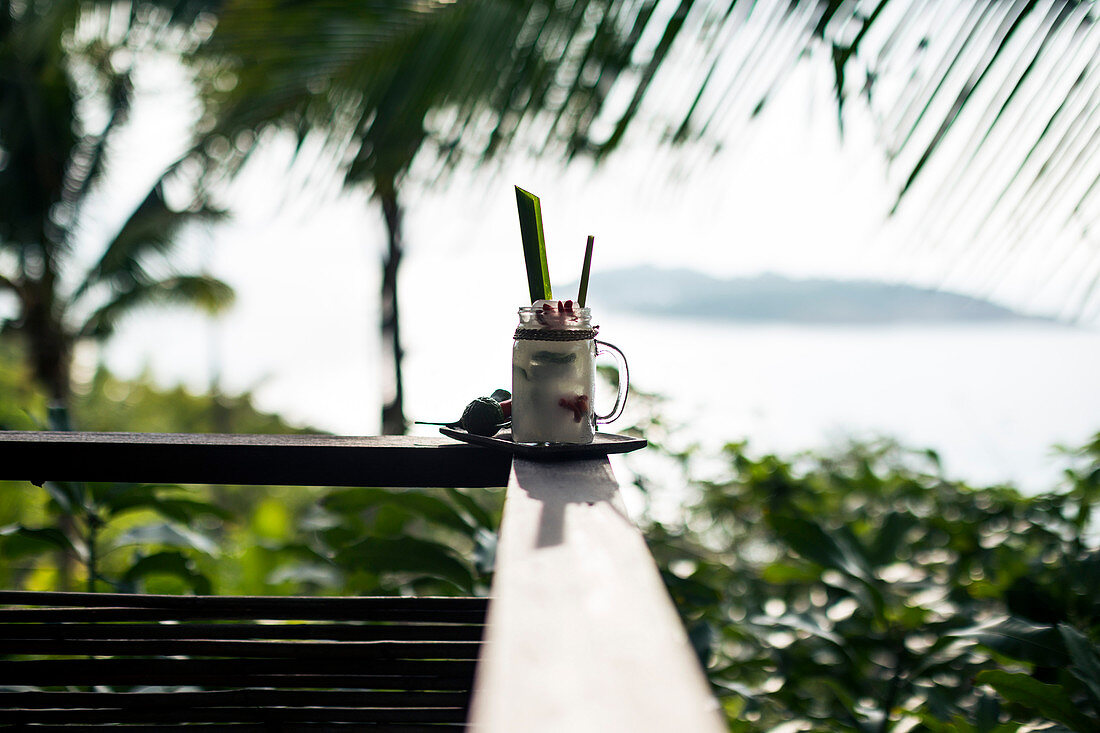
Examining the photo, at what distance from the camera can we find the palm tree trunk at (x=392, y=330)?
2971 millimetres

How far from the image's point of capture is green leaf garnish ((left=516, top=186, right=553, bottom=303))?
870 mm

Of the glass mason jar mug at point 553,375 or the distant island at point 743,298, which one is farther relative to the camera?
the distant island at point 743,298

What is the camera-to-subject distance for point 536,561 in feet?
1.69

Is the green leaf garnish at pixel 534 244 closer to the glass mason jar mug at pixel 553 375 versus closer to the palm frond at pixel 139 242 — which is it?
the glass mason jar mug at pixel 553 375

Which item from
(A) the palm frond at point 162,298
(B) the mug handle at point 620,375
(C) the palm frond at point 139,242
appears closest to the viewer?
(B) the mug handle at point 620,375

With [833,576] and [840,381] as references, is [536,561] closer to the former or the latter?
[833,576]

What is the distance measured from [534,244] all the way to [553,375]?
154mm

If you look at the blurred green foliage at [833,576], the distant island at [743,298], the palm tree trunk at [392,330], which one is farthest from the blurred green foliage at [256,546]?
the palm tree trunk at [392,330]

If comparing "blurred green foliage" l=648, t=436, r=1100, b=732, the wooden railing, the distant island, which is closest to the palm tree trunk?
the distant island

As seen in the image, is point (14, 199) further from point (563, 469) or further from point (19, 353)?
point (563, 469)

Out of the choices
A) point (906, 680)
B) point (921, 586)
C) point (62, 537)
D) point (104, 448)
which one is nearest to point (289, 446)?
point (104, 448)

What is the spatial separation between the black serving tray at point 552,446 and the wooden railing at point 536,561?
0.04 feet

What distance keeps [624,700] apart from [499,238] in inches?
43.3

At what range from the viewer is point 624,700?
335 mm
